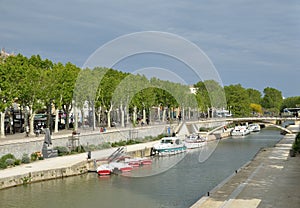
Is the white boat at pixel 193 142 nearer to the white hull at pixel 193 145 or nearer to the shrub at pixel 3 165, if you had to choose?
the white hull at pixel 193 145

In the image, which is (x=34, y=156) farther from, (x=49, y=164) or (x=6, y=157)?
(x=6, y=157)

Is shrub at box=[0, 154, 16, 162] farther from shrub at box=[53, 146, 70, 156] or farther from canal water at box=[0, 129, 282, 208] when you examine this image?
shrub at box=[53, 146, 70, 156]

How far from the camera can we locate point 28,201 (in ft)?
70.2

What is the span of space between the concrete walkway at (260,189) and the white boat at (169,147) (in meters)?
15.2

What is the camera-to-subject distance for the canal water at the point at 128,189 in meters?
21.1

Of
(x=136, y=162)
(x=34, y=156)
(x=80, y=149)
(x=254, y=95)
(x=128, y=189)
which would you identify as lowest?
(x=128, y=189)

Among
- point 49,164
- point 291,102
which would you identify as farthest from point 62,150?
point 291,102

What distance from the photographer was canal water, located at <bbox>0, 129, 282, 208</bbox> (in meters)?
21.1

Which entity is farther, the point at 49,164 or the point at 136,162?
the point at 136,162

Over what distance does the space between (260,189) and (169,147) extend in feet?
76.4

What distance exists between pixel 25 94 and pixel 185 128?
81.4 feet

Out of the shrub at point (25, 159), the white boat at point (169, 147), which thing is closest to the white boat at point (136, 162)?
the white boat at point (169, 147)

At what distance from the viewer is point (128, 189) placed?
80.3 ft

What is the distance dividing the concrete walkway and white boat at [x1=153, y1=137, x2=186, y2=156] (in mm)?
15197
